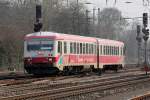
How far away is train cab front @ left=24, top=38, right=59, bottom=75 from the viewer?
3234 centimetres

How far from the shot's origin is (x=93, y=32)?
8831cm

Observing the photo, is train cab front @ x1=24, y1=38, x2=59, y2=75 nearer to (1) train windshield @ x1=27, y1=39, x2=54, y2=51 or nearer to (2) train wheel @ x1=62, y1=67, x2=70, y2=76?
(1) train windshield @ x1=27, y1=39, x2=54, y2=51

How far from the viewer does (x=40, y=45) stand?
32.9m

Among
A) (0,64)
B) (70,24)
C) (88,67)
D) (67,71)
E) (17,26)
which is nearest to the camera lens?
(67,71)

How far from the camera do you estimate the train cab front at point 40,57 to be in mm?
32344

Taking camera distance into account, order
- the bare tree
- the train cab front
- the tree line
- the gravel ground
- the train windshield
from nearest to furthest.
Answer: the gravel ground
the train cab front
the train windshield
the tree line
the bare tree

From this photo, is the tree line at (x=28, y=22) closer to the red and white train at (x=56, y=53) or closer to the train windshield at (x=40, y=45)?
the red and white train at (x=56, y=53)

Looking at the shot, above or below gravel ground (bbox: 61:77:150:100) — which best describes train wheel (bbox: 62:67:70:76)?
below

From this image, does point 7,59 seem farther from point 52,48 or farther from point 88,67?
point 52,48

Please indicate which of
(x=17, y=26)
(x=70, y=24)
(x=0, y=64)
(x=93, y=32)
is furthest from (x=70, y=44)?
(x=93, y=32)

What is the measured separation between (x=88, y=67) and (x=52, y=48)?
678 centimetres

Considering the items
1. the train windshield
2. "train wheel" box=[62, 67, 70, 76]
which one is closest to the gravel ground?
the train windshield

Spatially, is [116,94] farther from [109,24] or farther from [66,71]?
[109,24]

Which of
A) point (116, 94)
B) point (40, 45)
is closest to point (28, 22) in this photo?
point (40, 45)
